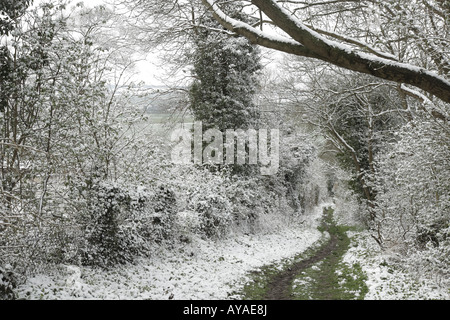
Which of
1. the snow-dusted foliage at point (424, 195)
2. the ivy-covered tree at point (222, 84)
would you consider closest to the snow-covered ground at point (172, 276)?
the snow-dusted foliage at point (424, 195)

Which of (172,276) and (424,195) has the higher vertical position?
(424,195)

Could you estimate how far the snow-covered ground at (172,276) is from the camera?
5.76 meters

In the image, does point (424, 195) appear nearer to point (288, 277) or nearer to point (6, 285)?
point (288, 277)

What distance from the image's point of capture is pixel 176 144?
593 inches

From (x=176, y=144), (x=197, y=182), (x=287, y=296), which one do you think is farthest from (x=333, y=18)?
(x=176, y=144)

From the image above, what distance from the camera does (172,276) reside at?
771cm

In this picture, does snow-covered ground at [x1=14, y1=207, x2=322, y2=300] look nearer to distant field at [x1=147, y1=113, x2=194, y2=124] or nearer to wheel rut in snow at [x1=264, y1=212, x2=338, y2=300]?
wheel rut in snow at [x1=264, y1=212, x2=338, y2=300]

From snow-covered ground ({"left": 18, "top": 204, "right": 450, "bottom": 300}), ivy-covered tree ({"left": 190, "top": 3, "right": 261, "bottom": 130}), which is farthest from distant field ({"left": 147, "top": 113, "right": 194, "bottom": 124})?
snow-covered ground ({"left": 18, "top": 204, "right": 450, "bottom": 300})

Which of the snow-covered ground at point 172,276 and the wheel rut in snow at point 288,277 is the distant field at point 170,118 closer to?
the snow-covered ground at point 172,276

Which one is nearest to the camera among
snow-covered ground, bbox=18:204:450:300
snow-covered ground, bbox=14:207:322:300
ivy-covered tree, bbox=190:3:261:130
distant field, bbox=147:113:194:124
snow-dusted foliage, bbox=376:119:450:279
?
snow-covered ground, bbox=14:207:322:300

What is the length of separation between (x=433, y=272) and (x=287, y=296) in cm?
307

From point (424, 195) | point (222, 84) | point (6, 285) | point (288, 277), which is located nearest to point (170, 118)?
point (222, 84)

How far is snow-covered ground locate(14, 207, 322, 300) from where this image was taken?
227 inches
